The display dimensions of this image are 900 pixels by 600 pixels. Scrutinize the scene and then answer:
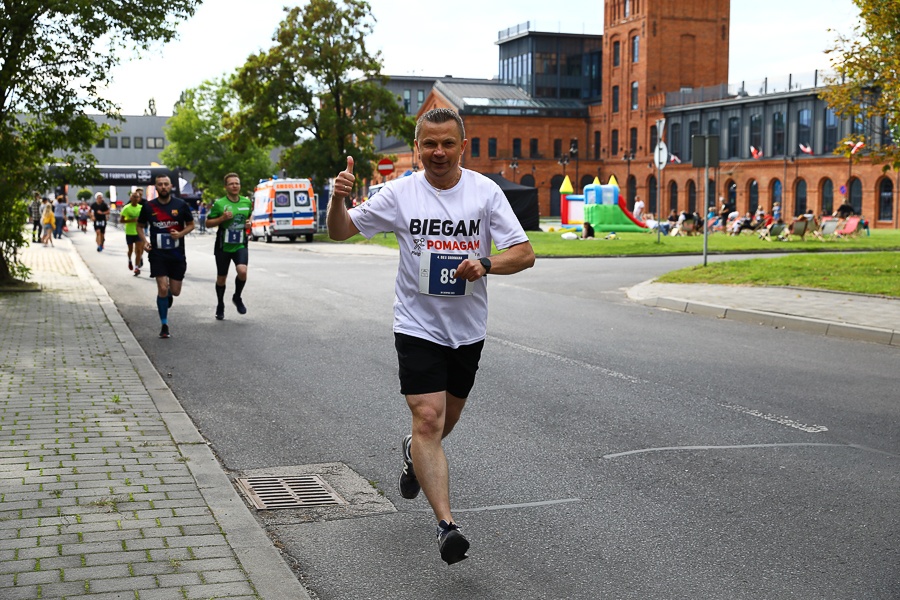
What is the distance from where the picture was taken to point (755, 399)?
340 inches

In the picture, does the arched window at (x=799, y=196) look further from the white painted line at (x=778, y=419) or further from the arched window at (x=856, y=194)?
the white painted line at (x=778, y=419)

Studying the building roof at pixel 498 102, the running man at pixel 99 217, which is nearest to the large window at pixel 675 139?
→ the building roof at pixel 498 102

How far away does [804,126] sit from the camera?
66938mm

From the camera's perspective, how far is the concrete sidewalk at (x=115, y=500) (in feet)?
13.9

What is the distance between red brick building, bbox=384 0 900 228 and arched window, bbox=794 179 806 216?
8 centimetres

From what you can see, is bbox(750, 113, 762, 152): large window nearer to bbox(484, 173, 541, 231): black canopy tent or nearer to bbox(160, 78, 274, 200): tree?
bbox(484, 173, 541, 231): black canopy tent

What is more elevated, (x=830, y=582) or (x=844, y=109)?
(x=844, y=109)

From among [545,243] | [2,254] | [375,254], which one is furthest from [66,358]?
[545,243]

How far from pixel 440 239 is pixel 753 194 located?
70.5m

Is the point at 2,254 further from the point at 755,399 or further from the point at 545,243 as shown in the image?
the point at 545,243

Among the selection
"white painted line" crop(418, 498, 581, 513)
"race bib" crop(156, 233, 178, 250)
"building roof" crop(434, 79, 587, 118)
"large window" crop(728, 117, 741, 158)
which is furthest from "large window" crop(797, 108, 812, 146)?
"white painted line" crop(418, 498, 581, 513)

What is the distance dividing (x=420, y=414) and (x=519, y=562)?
764 mm

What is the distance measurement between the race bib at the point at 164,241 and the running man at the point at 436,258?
831 centimetres

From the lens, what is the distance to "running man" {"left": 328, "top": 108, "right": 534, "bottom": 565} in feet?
15.7
